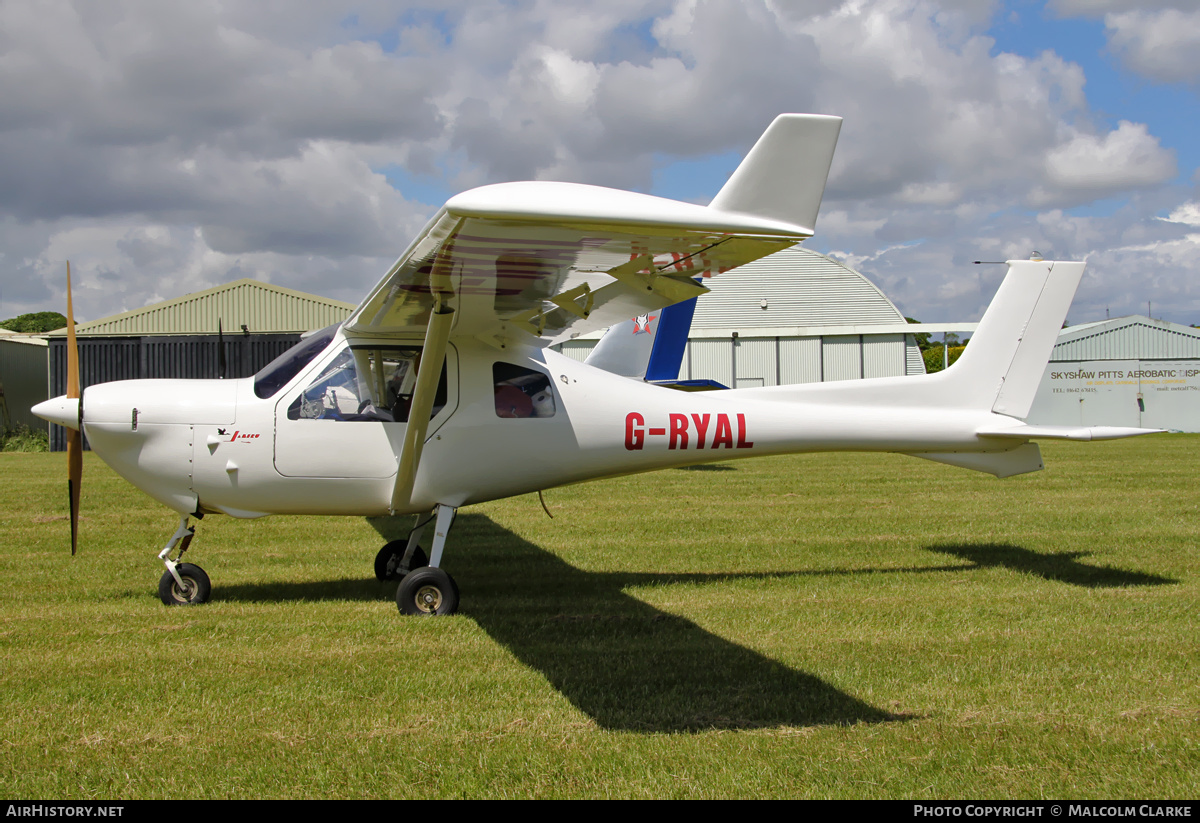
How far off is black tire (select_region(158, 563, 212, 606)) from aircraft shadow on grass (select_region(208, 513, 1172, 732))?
31 cm

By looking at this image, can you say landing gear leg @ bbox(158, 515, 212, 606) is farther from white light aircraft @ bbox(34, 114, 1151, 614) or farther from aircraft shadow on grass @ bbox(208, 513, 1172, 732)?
aircraft shadow on grass @ bbox(208, 513, 1172, 732)

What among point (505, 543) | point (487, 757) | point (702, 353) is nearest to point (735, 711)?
point (487, 757)

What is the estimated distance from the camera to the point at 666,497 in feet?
42.9

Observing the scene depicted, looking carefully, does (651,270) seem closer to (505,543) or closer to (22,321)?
(505,543)

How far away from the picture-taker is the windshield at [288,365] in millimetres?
6527

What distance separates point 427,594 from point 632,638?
1538 millimetres

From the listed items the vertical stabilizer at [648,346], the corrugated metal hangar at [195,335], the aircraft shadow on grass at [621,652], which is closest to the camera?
the aircraft shadow on grass at [621,652]

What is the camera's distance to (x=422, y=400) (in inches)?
234

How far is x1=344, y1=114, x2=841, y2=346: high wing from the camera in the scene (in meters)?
3.32

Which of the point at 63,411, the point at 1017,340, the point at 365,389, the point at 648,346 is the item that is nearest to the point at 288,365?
the point at 365,389

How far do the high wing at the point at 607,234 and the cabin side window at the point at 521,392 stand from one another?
106 cm

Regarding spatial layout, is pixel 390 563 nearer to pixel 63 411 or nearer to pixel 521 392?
pixel 521 392

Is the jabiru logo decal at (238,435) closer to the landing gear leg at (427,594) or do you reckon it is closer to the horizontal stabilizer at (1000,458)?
the landing gear leg at (427,594)

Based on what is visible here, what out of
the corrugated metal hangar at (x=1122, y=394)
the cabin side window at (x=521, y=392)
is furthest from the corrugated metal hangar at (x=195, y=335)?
the corrugated metal hangar at (x=1122, y=394)
